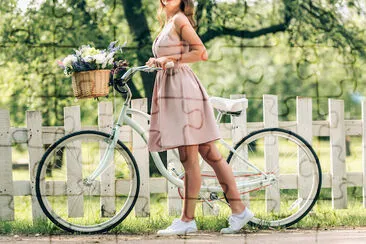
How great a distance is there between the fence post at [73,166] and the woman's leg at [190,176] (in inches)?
60.3

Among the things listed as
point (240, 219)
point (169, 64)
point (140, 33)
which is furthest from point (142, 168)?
point (140, 33)

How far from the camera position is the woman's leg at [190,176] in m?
6.37

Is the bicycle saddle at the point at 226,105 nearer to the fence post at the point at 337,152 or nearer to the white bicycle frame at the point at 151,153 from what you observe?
the white bicycle frame at the point at 151,153

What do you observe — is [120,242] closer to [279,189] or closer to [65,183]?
[65,183]

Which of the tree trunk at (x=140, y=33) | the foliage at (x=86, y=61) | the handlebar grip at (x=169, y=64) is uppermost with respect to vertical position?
the tree trunk at (x=140, y=33)

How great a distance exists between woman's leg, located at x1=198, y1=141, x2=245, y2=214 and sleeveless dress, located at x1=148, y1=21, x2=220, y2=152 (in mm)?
126

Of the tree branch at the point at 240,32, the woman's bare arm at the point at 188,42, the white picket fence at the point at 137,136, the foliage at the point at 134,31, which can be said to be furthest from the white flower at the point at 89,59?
the tree branch at the point at 240,32

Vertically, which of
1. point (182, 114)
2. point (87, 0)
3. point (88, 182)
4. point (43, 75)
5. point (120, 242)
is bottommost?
point (120, 242)

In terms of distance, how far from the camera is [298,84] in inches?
A: 732

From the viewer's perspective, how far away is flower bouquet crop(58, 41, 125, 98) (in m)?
6.43

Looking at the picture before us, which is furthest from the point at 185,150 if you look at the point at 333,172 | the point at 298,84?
the point at 298,84

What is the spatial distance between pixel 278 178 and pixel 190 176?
5.95 ft

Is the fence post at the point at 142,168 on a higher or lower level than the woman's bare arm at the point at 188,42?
lower

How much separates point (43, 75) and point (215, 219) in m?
4.99
